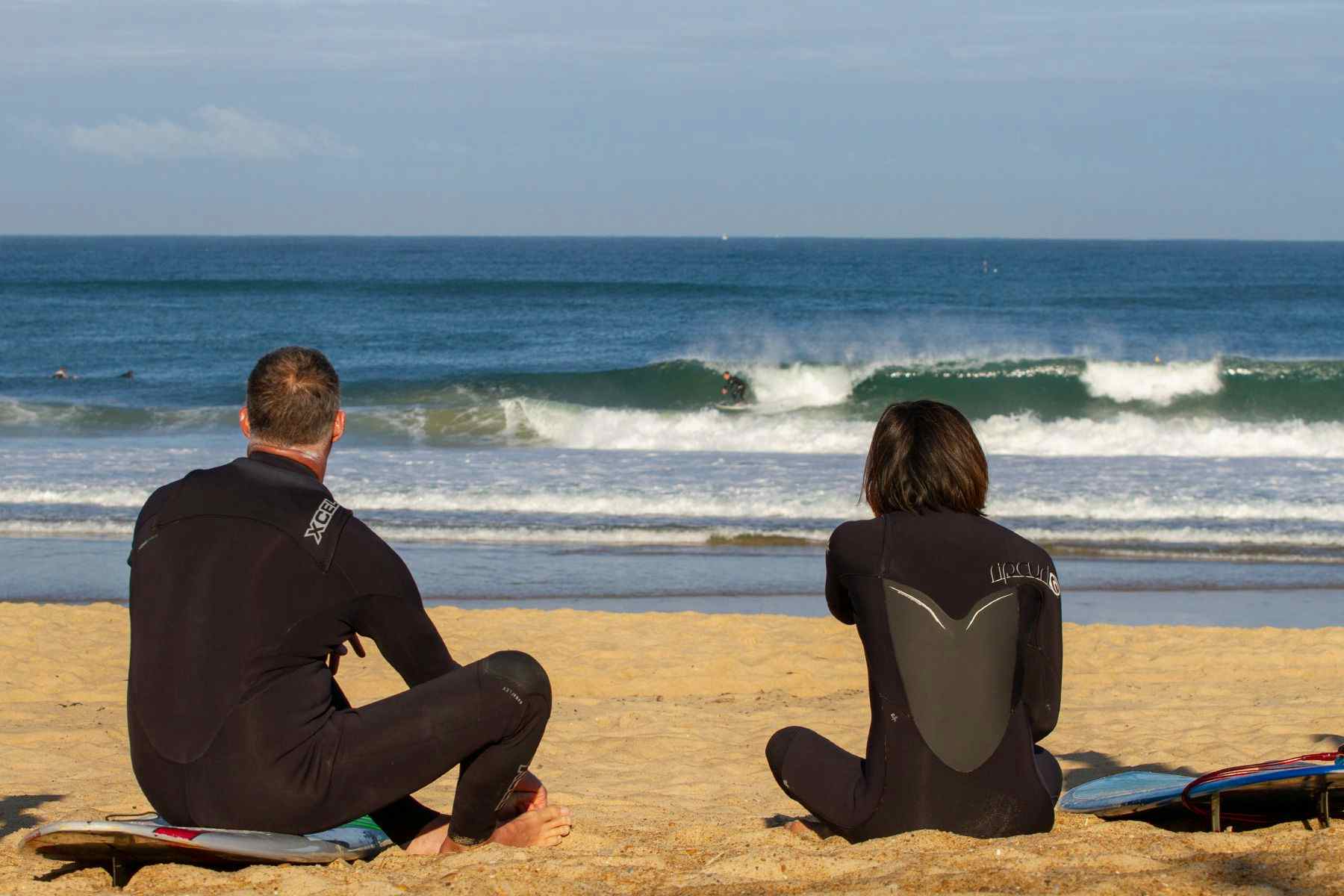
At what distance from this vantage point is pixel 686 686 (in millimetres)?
6977

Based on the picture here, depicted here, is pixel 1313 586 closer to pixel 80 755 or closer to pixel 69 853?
pixel 80 755

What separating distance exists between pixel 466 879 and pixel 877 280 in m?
66.2

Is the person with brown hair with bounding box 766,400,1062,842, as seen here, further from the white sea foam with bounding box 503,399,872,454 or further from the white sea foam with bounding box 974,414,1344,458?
the white sea foam with bounding box 974,414,1344,458

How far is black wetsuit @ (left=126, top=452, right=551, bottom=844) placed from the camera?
2.82 m

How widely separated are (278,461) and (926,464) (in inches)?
58.2

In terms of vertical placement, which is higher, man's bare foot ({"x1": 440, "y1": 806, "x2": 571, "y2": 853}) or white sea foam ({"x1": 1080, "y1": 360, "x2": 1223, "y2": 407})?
white sea foam ({"x1": 1080, "y1": 360, "x2": 1223, "y2": 407})

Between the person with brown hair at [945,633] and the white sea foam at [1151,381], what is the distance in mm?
23035

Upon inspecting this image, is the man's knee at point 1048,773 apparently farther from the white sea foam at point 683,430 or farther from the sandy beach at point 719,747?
the white sea foam at point 683,430

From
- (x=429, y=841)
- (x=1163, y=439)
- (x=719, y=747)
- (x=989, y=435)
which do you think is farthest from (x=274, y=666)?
(x=989, y=435)

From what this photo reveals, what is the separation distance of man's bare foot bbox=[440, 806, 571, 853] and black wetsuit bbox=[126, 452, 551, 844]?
1.59 feet

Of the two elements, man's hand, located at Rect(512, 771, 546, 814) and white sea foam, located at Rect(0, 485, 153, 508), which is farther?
white sea foam, located at Rect(0, 485, 153, 508)

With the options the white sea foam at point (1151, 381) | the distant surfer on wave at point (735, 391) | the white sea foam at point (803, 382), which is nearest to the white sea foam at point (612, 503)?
the distant surfer on wave at point (735, 391)

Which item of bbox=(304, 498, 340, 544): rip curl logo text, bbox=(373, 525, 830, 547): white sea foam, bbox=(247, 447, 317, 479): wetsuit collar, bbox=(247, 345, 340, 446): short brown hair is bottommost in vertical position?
bbox=(373, 525, 830, 547): white sea foam


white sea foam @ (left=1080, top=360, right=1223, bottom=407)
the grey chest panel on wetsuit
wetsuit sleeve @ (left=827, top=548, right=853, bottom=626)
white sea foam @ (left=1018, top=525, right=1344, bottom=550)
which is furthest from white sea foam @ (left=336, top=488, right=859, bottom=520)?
white sea foam @ (left=1080, top=360, right=1223, bottom=407)
